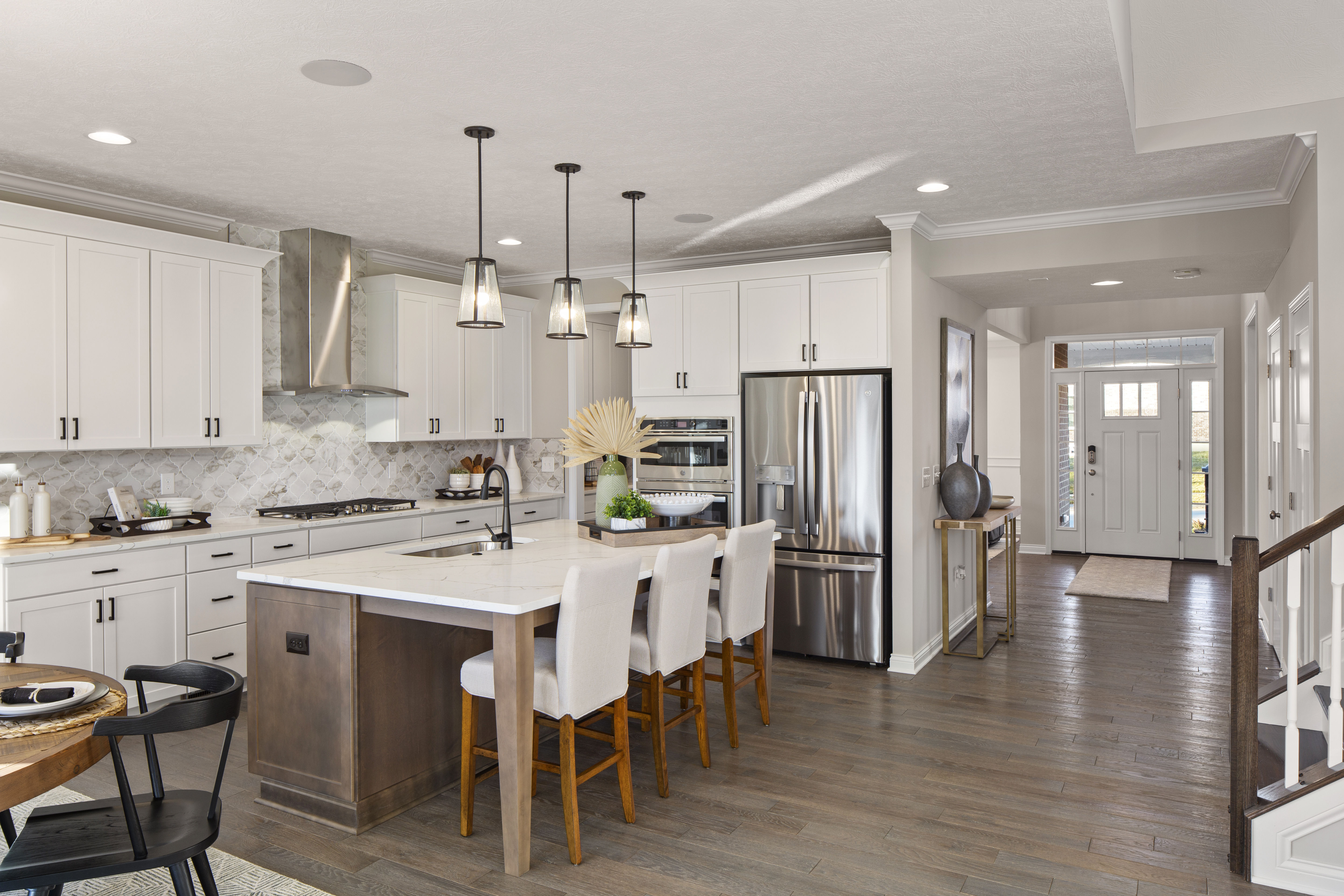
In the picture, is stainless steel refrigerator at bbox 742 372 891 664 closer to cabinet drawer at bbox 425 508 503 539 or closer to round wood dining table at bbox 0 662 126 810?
cabinet drawer at bbox 425 508 503 539

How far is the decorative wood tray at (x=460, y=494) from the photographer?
20.0 ft

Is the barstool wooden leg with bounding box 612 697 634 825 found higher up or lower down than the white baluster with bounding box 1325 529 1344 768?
lower down

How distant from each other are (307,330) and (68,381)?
133cm

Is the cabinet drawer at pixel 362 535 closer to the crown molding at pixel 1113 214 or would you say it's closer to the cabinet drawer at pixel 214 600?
the cabinet drawer at pixel 214 600

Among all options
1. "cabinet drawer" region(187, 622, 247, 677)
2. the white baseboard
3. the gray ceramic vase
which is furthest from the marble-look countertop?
the gray ceramic vase

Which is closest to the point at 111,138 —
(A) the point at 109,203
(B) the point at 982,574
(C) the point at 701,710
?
(A) the point at 109,203

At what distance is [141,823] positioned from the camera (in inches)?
80.7

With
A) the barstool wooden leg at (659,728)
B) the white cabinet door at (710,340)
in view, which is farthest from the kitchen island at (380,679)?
the white cabinet door at (710,340)

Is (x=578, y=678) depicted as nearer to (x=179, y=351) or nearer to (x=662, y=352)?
(x=179, y=351)

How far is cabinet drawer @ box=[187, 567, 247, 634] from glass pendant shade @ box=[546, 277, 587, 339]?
6.72 feet

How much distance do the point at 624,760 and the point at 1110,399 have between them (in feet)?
25.2

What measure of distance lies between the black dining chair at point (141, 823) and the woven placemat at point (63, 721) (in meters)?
0.09

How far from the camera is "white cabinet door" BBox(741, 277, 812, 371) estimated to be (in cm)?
516

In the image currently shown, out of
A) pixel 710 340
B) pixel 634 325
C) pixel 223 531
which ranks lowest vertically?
pixel 223 531
